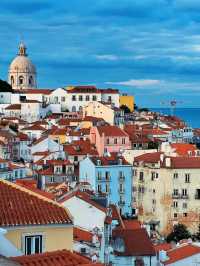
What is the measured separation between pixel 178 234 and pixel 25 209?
40965 millimetres

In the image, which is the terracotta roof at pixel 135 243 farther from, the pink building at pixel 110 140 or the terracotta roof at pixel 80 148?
the pink building at pixel 110 140

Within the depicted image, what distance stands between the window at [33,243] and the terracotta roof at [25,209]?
25cm

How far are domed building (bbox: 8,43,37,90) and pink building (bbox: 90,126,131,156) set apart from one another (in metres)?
67.8

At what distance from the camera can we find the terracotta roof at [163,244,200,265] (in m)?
29.0

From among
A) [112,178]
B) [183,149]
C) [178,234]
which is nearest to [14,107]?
[183,149]

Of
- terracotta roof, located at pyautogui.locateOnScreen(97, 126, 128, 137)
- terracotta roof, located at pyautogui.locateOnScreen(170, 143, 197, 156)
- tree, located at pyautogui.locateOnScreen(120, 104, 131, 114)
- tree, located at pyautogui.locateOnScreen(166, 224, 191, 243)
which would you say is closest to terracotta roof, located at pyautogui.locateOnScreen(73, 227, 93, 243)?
tree, located at pyautogui.locateOnScreen(166, 224, 191, 243)

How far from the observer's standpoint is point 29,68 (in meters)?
149

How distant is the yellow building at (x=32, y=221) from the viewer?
11156 mm

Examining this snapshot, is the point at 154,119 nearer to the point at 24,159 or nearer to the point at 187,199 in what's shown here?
the point at 24,159

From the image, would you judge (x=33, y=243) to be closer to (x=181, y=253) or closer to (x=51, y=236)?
(x=51, y=236)

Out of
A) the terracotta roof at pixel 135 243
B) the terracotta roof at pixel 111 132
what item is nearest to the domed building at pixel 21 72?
the terracotta roof at pixel 111 132

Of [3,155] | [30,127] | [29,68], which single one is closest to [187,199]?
[3,155]

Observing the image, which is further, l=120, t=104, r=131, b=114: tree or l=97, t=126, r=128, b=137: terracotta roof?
l=120, t=104, r=131, b=114: tree

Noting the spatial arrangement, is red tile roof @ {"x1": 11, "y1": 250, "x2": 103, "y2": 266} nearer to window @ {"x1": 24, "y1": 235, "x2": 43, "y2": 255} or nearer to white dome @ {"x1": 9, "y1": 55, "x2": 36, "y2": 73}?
window @ {"x1": 24, "y1": 235, "x2": 43, "y2": 255}
